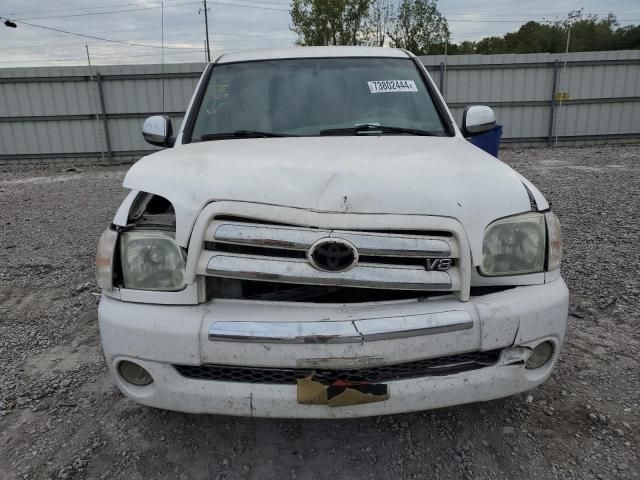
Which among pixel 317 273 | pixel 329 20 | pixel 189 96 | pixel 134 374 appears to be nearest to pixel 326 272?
pixel 317 273

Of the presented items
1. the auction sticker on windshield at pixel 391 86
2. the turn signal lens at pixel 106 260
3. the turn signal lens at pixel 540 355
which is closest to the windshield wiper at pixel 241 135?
the auction sticker on windshield at pixel 391 86

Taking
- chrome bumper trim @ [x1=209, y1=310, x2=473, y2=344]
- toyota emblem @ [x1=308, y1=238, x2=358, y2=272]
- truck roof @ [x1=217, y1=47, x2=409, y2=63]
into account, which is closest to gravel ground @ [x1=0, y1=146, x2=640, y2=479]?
chrome bumper trim @ [x1=209, y1=310, x2=473, y2=344]

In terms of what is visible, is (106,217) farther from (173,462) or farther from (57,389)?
(173,462)

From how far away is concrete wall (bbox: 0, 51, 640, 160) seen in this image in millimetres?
13508

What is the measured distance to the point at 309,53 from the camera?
3496 millimetres

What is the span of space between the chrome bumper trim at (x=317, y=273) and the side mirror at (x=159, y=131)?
1.84 meters

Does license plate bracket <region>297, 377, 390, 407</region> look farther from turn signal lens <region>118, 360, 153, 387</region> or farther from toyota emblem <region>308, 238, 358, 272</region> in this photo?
turn signal lens <region>118, 360, 153, 387</region>

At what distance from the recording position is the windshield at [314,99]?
2.97 m

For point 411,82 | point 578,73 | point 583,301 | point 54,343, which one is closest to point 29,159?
point 54,343

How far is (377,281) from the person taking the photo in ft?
5.68

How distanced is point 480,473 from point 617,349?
1.51 metres

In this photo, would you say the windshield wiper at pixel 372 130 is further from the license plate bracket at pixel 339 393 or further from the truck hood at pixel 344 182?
the license plate bracket at pixel 339 393

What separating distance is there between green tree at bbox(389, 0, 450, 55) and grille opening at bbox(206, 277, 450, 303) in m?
32.2

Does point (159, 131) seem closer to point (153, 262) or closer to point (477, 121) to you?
point (153, 262)
